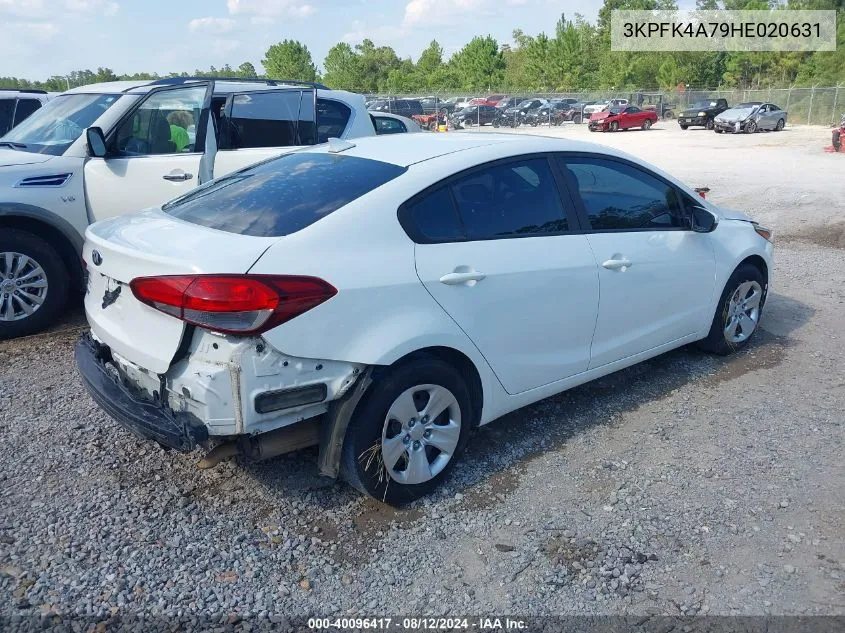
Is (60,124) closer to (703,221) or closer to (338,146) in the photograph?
(338,146)

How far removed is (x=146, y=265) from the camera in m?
3.07

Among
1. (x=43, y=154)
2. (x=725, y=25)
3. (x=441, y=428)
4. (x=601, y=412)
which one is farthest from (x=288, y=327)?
(x=725, y=25)

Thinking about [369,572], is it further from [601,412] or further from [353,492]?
[601,412]

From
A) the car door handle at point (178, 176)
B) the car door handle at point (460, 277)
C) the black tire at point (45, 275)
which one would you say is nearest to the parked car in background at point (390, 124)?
the car door handle at point (178, 176)

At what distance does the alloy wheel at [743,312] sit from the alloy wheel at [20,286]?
5.19 m

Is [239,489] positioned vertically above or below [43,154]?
below

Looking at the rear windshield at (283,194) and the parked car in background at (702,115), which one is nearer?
the rear windshield at (283,194)

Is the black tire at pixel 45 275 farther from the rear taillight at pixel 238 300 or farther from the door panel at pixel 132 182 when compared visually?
the rear taillight at pixel 238 300

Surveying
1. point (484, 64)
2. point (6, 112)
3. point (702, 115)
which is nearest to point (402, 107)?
point (702, 115)

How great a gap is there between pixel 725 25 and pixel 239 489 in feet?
217

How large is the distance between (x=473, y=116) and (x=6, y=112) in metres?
34.8

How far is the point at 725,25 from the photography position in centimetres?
5916

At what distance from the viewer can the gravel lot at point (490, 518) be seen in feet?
9.28

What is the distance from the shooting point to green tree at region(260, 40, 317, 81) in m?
80.9
